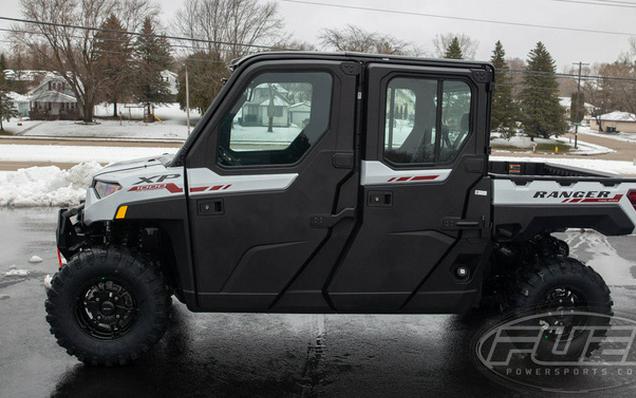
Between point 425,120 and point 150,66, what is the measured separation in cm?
6481

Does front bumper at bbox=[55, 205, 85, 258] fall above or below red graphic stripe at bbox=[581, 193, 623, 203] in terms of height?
below

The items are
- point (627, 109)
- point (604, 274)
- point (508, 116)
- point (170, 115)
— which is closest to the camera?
point (604, 274)

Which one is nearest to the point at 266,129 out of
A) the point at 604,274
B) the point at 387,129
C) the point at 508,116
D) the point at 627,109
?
the point at 387,129

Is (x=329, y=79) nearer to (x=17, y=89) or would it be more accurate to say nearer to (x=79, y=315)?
(x=79, y=315)

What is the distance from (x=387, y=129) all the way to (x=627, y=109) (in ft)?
307

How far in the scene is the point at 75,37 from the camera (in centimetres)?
6072

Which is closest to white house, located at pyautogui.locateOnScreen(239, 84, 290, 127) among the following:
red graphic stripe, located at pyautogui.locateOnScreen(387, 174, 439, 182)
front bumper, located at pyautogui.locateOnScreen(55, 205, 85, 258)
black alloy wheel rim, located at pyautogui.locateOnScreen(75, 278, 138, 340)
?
red graphic stripe, located at pyautogui.locateOnScreen(387, 174, 439, 182)

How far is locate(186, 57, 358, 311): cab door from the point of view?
4.32 meters

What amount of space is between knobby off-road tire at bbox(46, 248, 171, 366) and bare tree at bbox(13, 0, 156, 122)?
201 feet

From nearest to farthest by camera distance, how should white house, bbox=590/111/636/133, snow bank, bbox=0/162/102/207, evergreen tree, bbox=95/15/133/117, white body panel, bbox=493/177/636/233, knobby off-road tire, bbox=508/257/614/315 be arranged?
1. white body panel, bbox=493/177/636/233
2. knobby off-road tire, bbox=508/257/614/315
3. snow bank, bbox=0/162/102/207
4. evergreen tree, bbox=95/15/133/117
5. white house, bbox=590/111/636/133

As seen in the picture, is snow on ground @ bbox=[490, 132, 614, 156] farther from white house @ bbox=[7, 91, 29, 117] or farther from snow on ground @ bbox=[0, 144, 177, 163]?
white house @ bbox=[7, 91, 29, 117]

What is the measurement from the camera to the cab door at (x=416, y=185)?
172 inches

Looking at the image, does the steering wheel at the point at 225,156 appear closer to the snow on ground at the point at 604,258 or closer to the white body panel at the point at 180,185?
the white body panel at the point at 180,185

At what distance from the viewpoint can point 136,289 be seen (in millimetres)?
4504
